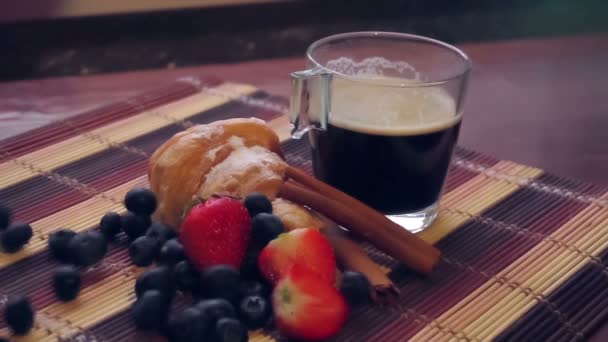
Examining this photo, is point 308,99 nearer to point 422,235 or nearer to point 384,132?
point 384,132

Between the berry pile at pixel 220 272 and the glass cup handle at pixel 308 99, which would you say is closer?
the berry pile at pixel 220 272

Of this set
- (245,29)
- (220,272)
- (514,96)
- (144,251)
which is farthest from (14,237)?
(245,29)

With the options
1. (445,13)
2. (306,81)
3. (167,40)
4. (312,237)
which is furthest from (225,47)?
(312,237)

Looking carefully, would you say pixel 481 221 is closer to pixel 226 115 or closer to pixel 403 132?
pixel 403 132

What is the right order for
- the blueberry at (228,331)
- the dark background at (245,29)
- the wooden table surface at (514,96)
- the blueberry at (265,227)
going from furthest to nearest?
the dark background at (245,29), the wooden table surface at (514,96), the blueberry at (265,227), the blueberry at (228,331)

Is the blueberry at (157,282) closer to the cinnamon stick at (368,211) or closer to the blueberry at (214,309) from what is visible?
the blueberry at (214,309)

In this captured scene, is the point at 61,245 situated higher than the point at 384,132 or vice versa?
the point at 384,132

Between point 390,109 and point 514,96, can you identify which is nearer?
point 390,109

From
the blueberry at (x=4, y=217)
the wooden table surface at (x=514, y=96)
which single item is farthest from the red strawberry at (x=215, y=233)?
the wooden table surface at (x=514, y=96)

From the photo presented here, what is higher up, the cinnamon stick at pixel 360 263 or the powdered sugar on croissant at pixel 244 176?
the powdered sugar on croissant at pixel 244 176
